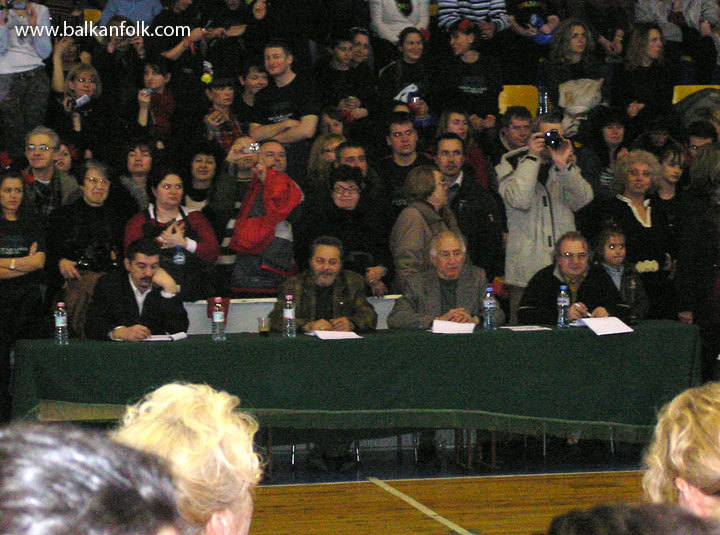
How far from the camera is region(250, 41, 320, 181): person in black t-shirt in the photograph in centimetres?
802

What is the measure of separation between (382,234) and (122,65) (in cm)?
289

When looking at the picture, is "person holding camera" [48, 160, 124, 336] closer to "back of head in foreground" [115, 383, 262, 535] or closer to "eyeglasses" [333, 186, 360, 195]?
"eyeglasses" [333, 186, 360, 195]

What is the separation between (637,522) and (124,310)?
553 centimetres

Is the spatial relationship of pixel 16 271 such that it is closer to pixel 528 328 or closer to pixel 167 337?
pixel 167 337

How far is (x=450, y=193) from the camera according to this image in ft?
24.7

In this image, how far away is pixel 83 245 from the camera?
21.8 feet

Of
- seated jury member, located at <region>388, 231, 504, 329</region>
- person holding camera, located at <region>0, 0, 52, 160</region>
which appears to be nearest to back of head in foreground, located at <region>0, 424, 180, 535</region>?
seated jury member, located at <region>388, 231, 504, 329</region>

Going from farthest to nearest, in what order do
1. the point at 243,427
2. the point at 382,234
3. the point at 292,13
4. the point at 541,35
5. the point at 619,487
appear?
the point at 541,35
the point at 292,13
the point at 382,234
the point at 619,487
the point at 243,427

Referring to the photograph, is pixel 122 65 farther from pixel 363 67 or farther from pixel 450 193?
pixel 450 193

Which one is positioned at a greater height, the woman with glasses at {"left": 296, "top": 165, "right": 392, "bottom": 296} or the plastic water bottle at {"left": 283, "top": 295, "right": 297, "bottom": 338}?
the woman with glasses at {"left": 296, "top": 165, "right": 392, "bottom": 296}

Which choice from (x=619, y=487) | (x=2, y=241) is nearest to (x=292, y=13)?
(x=2, y=241)

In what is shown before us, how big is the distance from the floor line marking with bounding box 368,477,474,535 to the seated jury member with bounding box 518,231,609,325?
138cm

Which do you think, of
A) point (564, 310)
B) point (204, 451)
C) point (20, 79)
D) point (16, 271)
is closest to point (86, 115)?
point (20, 79)

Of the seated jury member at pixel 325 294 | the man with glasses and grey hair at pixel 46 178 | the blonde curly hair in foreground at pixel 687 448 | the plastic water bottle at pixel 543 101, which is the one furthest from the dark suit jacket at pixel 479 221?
the blonde curly hair in foreground at pixel 687 448
